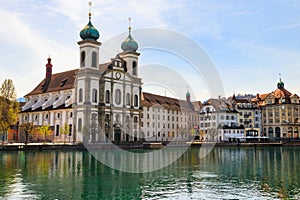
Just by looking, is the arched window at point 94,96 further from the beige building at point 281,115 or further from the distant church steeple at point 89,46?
the beige building at point 281,115

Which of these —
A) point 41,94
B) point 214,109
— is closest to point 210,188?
point 41,94

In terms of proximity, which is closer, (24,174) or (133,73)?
(24,174)

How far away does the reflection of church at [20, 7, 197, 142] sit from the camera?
66.5 meters

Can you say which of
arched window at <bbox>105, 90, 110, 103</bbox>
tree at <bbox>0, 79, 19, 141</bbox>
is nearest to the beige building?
arched window at <bbox>105, 90, 110, 103</bbox>

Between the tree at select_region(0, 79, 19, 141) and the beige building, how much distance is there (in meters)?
67.9

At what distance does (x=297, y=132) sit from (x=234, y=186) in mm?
85127

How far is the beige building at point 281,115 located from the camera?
97.6 m

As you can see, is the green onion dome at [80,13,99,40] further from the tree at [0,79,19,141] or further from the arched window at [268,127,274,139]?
the arched window at [268,127,274,139]

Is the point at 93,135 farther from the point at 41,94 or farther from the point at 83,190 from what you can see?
the point at 83,190

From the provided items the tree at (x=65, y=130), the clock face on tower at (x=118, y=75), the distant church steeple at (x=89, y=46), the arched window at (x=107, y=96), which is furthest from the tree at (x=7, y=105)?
the clock face on tower at (x=118, y=75)

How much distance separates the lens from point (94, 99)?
67.4 m

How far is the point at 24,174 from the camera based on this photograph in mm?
25203

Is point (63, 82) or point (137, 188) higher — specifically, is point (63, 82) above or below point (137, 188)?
above

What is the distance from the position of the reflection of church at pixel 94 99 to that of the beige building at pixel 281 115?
38163 mm
